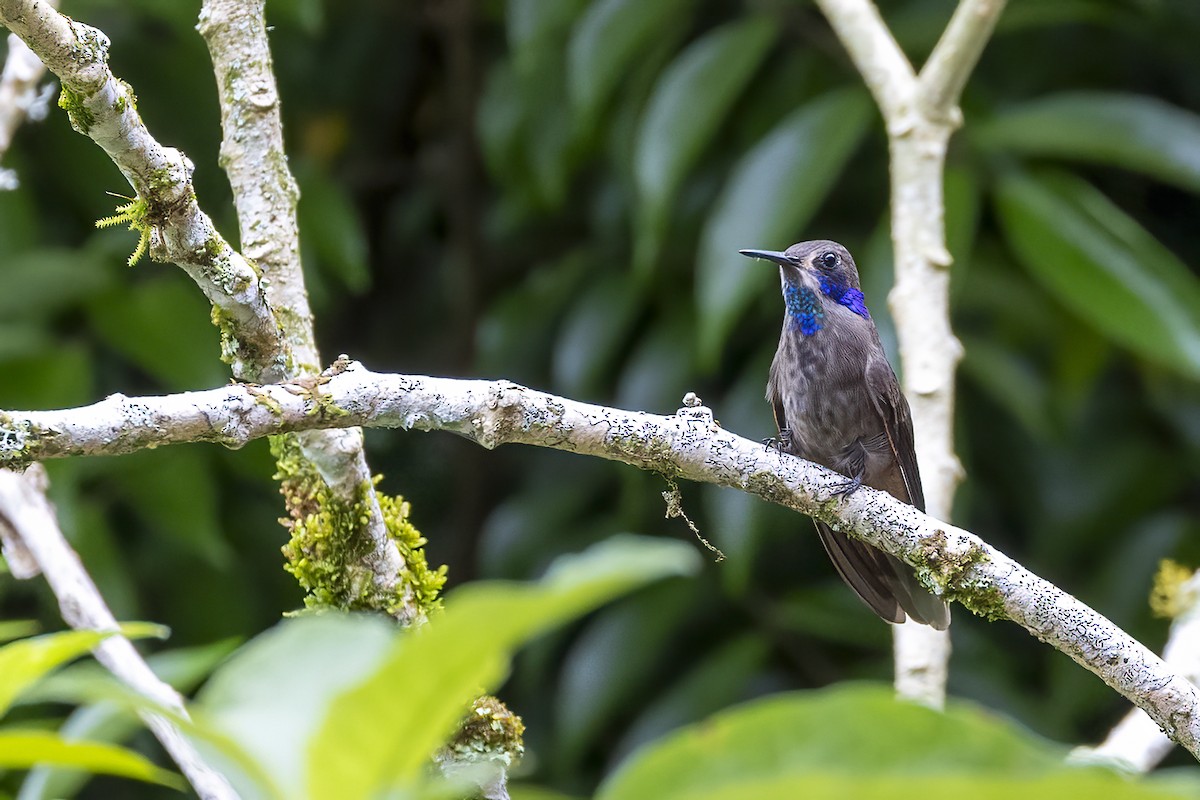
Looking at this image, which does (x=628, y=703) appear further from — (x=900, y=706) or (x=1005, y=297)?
(x=900, y=706)

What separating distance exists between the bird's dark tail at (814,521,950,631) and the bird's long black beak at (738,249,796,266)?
2.45ft

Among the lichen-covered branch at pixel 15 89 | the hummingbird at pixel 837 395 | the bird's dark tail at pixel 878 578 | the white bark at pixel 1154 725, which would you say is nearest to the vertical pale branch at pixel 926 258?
the bird's dark tail at pixel 878 578

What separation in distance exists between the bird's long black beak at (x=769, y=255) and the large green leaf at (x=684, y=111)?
1.14 feet

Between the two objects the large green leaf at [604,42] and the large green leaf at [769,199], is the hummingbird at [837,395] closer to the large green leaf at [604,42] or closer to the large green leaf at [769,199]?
the large green leaf at [769,199]

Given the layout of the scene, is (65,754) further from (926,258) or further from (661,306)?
(661,306)

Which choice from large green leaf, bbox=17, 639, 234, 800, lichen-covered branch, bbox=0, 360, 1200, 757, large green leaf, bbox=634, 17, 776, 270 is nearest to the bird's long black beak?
large green leaf, bbox=634, 17, 776, 270

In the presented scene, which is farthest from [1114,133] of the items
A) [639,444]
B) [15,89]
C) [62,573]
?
[62,573]

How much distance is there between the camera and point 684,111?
379 cm

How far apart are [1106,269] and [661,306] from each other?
1.53 m

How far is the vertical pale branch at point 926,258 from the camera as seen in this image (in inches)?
111

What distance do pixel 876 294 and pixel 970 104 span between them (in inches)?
42.8

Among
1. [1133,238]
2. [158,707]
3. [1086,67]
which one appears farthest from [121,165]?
[1086,67]

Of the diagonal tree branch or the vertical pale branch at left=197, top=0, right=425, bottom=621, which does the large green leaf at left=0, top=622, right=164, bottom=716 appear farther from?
the vertical pale branch at left=197, top=0, right=425, bottom=621

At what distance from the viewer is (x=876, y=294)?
142 inches
